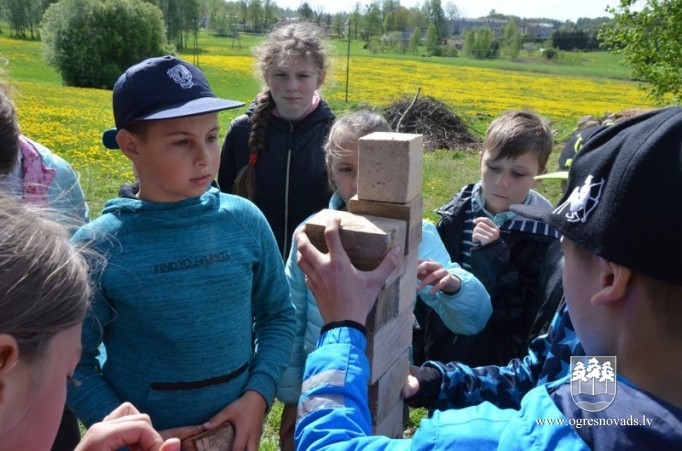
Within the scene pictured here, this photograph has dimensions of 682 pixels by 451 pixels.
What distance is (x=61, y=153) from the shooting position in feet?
44.6

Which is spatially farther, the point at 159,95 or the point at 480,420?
the point at 159,95

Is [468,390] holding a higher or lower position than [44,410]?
lower

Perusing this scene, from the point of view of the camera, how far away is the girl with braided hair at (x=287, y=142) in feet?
12.2

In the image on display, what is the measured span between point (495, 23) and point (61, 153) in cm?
12828

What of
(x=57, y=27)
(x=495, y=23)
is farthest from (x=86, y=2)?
(x=495, y=23)

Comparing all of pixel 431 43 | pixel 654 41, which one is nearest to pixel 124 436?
pixel 654 41

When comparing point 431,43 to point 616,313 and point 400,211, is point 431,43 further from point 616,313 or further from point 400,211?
point 616,313

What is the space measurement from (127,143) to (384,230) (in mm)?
1094

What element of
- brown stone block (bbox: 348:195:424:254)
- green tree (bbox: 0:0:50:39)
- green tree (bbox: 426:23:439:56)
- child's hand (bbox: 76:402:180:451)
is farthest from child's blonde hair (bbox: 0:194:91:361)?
green tree (bbox: 426:23:439:56)

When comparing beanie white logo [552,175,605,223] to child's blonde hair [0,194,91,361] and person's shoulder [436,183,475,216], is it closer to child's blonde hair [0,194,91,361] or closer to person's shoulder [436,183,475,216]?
child's blonde hair [0,194,91,361]

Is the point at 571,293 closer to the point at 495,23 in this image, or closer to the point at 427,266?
the point at 427,266

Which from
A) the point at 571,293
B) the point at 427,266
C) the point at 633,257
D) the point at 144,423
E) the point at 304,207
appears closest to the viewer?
the point at 633,257

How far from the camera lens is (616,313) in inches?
44.4

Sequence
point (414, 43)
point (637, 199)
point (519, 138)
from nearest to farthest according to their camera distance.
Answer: point (637, 199)
point (519, 138)
point (414, 43)
